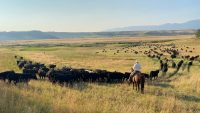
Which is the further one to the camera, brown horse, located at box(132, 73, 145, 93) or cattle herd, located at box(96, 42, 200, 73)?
cattle herd, located at box(96, 42, 200, 73)

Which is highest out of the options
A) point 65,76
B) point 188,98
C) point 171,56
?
point 65,76

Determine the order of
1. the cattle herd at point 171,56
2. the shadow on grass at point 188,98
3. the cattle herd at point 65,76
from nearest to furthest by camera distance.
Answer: the shadow on grass at point 188,98, the cattle herd at point 65,76, the cattle herd at point 171,56

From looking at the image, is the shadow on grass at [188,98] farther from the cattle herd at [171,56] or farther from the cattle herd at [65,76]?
the cattle herd at [171,56]

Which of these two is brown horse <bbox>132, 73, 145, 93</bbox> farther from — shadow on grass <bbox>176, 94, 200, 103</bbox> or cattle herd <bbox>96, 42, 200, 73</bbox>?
cattle herd <bbox>96, 42, 200, 73</bbox>

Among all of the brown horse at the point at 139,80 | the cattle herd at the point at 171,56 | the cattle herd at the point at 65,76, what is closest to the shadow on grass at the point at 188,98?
the brown horse at the point at 139,80

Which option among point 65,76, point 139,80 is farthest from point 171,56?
point 139,80

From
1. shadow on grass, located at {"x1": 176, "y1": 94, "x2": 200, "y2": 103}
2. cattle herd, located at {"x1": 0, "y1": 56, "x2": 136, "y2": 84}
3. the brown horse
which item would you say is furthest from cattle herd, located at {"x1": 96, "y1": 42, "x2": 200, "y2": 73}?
shadow on grass, located at {"x1": 176, "y1": 94, "x2": 200, "y2": 103}

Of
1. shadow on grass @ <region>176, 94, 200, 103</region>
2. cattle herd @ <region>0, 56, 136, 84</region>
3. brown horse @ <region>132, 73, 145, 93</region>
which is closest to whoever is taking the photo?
shadow on grass @ <region>176, 94, 200, 103</region>

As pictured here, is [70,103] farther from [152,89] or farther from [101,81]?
[101,81]

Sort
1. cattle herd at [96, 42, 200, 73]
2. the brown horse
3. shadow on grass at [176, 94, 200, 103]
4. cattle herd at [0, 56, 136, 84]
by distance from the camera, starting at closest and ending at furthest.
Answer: shadow on grass at [176, 94, 200, 103] → the brown horse → cattle herd at [0, 56, 136, 84] → cattle herd at [96, 42, 200, 73]

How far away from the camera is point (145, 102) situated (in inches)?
656

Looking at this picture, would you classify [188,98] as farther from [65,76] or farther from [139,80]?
[65,76]

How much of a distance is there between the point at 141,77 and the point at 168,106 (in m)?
6.15

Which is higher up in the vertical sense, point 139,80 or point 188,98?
point 139,80
